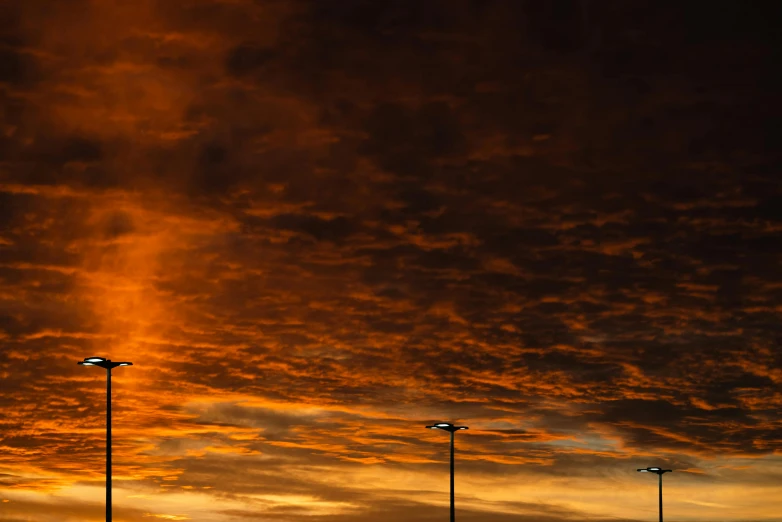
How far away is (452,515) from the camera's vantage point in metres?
63.5

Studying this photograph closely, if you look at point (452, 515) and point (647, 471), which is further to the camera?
point (647, 471)

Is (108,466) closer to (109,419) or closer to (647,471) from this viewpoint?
(109,419)

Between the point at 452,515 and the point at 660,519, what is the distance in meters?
41.0

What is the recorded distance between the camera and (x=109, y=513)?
141ft

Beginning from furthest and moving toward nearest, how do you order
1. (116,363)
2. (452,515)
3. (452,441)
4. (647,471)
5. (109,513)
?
1. (647,471)
2. (452,441)
3. (452,515)
4. (116,363)
5. (109,513)

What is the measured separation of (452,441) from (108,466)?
92.8 feet

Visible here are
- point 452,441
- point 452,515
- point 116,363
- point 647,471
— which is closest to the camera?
point 116,363

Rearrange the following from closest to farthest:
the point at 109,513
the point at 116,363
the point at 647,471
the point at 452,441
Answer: the point at 109,513, the point at 116,363, the point at 452,441, the point at 647,471

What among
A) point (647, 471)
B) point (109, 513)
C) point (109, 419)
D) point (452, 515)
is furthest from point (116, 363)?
point (647, 471)

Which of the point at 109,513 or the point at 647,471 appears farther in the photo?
the point at 647,471

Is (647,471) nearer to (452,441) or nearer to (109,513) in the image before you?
(452,441)

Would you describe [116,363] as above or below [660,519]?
above

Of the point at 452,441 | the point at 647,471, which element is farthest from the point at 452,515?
the point at 647,471

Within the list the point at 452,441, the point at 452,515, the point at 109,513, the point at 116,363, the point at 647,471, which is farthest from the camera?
the point at 647,471
